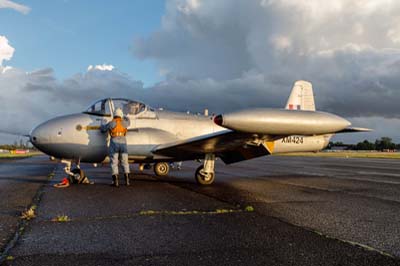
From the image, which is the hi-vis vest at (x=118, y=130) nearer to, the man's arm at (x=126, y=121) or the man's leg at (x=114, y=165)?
the man's leg at (x=114, y=165)

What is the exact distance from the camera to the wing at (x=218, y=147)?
28.4 feet

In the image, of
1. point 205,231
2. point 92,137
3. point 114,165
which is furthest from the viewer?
point 92,137

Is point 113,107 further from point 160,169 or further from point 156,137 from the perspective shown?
point 160,169

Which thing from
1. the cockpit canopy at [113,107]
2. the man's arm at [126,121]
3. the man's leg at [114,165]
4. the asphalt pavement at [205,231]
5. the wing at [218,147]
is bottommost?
the asphalt pavement at [205,231]

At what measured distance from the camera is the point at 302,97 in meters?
14.3

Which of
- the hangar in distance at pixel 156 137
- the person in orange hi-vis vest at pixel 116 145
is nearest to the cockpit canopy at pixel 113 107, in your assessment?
the hangar in distance at pixel 156 137

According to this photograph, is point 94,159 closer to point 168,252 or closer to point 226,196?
point 226,196

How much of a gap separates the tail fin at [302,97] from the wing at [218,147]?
4536mm

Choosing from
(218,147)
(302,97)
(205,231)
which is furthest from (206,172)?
(302,97)

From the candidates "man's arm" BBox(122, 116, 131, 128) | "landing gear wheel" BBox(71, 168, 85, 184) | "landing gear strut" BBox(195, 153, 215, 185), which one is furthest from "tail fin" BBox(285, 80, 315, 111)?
"landing gear wheel" BBox(71, 168, 85, 184)

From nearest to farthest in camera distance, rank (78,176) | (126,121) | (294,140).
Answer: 1. (78,176)
2. (126,121)
3. (294,140)

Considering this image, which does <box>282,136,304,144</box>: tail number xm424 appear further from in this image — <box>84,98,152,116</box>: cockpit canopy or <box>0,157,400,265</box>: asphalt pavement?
<box>84,98,152,116</box>: cockpit canopy

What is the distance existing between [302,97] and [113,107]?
823cm

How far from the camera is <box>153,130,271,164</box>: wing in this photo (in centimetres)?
865
